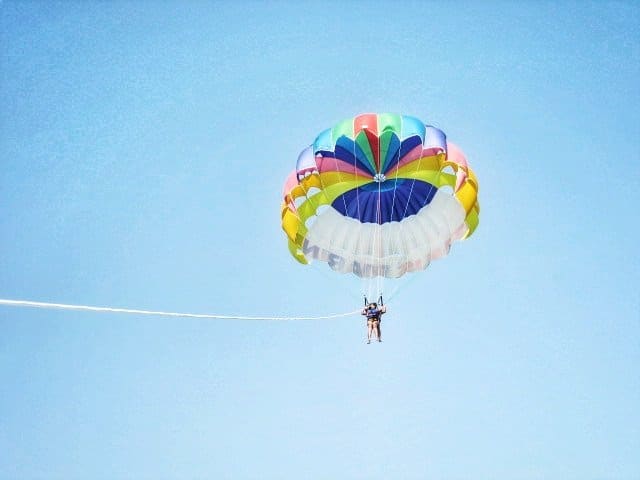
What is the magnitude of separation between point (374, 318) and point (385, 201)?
324 centimetres

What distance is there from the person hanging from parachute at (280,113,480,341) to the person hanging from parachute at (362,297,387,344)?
2 cm

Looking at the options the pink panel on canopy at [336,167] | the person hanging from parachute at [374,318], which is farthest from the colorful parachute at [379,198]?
the person hanging from parachute at [374,318]

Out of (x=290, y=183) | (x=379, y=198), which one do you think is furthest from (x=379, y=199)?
(x=290, y=183)

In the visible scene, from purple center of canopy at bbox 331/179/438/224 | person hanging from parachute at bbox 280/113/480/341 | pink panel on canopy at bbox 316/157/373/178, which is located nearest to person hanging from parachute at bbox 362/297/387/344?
person hanging from parachute at bbox 280/113/480/341

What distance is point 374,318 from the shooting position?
41.7 feet

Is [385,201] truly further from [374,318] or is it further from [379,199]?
[374,318]

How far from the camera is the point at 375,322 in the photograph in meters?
12.7

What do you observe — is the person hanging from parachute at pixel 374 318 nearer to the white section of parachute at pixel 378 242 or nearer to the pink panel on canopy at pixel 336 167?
the white section of parachute at pixel 378 242

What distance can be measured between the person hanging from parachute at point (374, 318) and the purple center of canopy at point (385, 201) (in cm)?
252

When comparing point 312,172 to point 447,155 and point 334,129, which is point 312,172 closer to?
point 334,129

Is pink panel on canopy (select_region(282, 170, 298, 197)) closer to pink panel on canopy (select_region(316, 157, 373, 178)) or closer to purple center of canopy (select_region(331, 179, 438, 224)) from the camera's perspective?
pink panel on canopy (select_region(316, 157, 373, 178))

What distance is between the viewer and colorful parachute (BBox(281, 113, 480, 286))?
1231 cm

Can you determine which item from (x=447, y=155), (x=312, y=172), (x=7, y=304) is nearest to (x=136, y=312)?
(x=7, y=304)

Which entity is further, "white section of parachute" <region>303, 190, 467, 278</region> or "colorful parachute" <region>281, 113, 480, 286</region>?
"white section of parachute" <region>303, 190, 467, 278</region>
